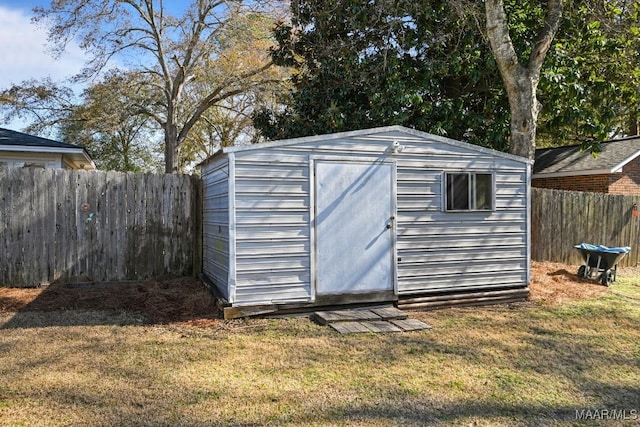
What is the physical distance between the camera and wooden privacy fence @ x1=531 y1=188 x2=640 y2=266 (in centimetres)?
1025

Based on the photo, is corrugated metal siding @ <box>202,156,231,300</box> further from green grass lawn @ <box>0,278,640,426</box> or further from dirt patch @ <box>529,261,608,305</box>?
dirt patch @ <box>529,261,608,305</box>

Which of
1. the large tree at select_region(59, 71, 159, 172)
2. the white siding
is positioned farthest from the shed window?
the large tree at select_region(59, 71, 159, 172)

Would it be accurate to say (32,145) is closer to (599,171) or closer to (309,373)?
(309,373)

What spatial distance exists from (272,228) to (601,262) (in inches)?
249

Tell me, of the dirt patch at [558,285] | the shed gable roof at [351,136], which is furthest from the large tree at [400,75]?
the shed gable roof at [351,136]

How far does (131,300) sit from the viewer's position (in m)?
6.53

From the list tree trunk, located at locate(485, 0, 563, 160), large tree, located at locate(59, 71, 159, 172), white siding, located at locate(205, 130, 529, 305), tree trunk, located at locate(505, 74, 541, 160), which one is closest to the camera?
white siding, located at locate(205, 130, 529, 305)

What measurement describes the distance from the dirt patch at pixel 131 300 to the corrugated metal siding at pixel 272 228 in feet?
2.25

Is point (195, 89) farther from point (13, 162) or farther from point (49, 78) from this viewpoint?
point (13, 162)

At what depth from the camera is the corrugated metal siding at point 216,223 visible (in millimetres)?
5988

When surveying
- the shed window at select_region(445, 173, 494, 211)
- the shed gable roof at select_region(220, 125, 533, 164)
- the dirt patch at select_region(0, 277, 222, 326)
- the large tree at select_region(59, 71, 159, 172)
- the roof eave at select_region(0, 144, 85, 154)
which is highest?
the large tree at select_region(59, 71, 159, 172)

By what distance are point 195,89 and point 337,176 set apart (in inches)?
709

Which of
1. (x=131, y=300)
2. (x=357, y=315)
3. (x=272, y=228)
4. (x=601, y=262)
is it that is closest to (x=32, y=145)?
(x=131, y=300)

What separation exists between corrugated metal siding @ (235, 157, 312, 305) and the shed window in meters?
2.11
